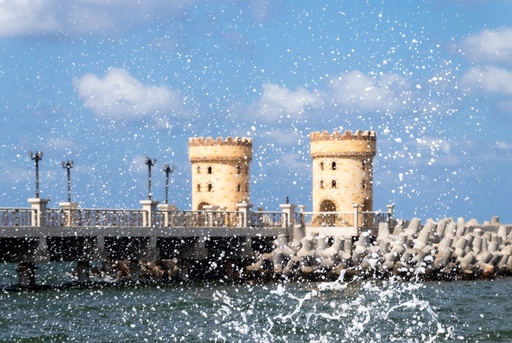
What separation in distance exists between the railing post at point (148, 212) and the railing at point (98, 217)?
301 mm

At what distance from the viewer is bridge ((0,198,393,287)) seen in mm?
38625

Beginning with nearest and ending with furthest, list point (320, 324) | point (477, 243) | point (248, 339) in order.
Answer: point (248, 339) → point (320, 324) → point (477, 243)

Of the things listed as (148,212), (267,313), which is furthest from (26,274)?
(267,313)

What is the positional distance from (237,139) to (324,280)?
16.5 meters

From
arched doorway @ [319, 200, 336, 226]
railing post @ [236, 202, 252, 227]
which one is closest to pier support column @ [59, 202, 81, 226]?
railing post @ [236, 202, 252, 227]

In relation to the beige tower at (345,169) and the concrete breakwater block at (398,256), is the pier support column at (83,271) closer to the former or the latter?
the concrete breakwater block at (398,256)

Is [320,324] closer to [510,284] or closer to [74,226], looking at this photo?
[74,226]

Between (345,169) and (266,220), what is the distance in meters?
8.43

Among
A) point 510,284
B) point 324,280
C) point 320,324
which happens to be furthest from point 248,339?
point 510,284

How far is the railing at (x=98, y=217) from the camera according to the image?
40125mm

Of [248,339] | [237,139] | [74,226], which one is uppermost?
[237,139]

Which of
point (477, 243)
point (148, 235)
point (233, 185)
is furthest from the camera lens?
point (233, 185)

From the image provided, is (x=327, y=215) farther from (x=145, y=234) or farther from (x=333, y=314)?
(x=333, y=314)

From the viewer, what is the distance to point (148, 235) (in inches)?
1670
